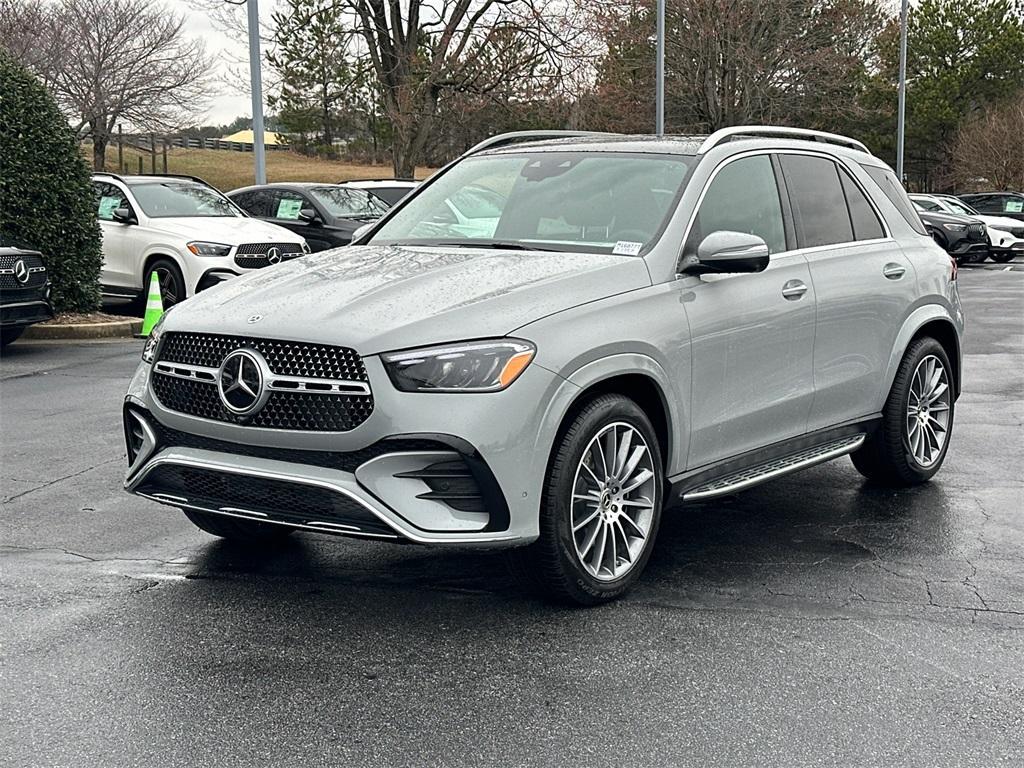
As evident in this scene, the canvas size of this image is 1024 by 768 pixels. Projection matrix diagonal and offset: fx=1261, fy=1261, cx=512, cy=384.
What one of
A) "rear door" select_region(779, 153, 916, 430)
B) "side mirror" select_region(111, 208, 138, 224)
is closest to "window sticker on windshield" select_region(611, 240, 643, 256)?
"rear door" select_region(779, 153, 916, 430)

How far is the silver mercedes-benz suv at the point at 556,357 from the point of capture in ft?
14.1

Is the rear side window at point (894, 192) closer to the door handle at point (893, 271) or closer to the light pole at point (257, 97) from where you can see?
the door handle at point (893, 271)

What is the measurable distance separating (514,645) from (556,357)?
101 cm

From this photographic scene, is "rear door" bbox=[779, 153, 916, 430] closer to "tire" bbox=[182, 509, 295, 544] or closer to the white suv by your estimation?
"tire" bbox=[182, 509, 295, 544]

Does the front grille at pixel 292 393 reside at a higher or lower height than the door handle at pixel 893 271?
lower

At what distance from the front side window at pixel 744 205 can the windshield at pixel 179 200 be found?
10624 mm

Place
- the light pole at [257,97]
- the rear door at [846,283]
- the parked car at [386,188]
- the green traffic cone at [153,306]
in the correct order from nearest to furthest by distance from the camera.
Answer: the rear door at [846,283], the green traffic cone at [153,306], the parked car at [386,188], the light pole at [257,97]

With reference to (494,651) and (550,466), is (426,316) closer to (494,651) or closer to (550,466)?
(550,466)

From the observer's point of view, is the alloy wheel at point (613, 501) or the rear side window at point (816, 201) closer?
the alloy wheel at point (613, 501)

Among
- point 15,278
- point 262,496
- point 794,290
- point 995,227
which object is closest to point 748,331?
point 794,290

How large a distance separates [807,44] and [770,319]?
112ft

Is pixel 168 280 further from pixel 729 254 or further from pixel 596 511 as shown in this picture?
pixel 596 511

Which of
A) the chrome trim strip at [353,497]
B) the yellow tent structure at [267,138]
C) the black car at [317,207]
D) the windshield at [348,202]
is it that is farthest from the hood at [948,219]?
the yellow tent structure at [267,138]

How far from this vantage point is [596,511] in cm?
473
